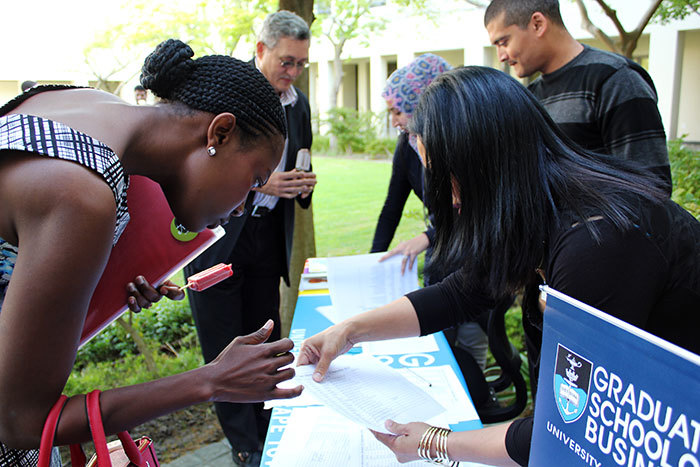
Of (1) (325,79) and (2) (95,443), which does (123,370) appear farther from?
(1) (325,79)

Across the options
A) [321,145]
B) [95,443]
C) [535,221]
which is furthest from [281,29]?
[321,145]

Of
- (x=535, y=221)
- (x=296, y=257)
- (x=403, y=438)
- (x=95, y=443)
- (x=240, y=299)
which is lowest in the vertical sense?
(x=296, y=257)

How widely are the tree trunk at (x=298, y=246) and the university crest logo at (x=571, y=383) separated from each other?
305 cm

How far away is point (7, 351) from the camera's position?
2.71 ft

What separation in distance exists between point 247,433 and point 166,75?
218 centimetres

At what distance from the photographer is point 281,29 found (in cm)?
282

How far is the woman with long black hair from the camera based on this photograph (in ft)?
3.77

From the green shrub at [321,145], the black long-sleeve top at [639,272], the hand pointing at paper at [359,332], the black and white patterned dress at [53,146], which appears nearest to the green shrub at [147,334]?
the hand pointing at paper at [359,332]

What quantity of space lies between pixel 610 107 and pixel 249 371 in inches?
82.1

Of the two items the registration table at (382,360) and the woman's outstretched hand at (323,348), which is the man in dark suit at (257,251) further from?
the woman's outstretched hand at (323,348)

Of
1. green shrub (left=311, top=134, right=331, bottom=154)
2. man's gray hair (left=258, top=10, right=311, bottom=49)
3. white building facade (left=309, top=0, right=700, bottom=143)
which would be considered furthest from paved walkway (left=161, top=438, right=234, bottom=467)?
green shrub (left=311, top=134, right=331, bottom=154)

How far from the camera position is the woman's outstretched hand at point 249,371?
998 millimetres

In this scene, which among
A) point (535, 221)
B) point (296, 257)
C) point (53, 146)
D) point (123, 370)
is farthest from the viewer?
point (296, 257)

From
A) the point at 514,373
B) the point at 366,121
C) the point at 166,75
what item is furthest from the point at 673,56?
the point at 166,75
